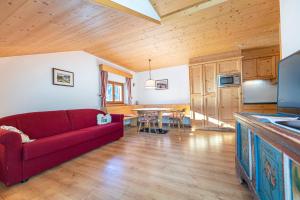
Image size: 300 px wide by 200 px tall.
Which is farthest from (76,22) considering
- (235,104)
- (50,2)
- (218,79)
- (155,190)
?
(235,104)

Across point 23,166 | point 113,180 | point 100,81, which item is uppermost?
point 100,81

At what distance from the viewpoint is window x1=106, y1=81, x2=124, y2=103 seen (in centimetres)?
518

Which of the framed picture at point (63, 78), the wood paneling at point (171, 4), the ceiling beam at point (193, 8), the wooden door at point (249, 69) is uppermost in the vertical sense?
the wood paneling at point (171, 4)

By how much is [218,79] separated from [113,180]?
411 centimetres

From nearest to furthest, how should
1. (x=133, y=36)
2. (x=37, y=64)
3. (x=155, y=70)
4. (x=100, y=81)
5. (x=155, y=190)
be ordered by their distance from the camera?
1. (x=155, y=190)
2. (x=37, y=64)
3. (x=133, y=36)
4. (x=100, y=81)
5. (x=155, y=70)

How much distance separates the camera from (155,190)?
1647 mm

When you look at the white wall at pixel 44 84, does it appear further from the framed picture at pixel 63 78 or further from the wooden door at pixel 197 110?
the wooden door at pixel 197 110

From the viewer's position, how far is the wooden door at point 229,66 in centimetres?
430

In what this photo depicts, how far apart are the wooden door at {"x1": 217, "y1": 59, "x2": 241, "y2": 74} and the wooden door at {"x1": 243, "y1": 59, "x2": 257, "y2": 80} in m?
0.21

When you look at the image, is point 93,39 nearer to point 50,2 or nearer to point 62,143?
point 50,2

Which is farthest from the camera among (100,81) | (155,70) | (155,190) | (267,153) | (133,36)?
(155,70)

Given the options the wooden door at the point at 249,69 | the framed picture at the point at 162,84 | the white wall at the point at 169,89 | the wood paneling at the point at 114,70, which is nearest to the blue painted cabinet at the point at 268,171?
the wooden door at the point at 249,69

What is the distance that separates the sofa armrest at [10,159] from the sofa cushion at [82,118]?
1363 mm

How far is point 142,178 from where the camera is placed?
191 cm
